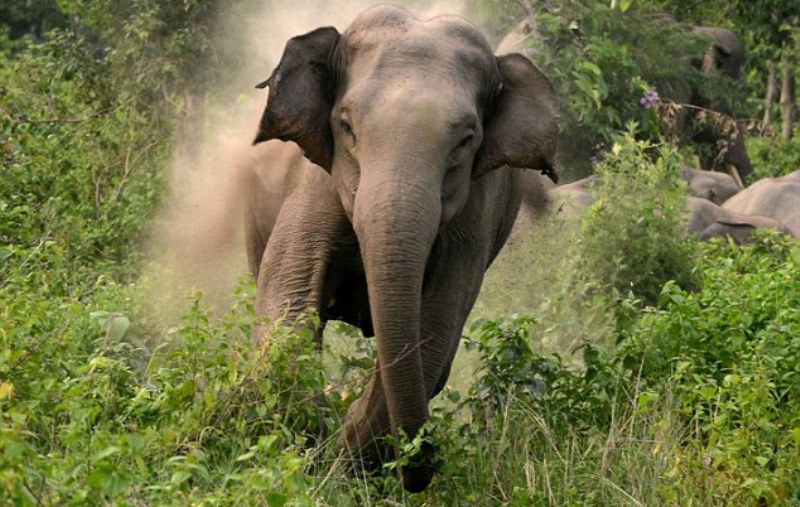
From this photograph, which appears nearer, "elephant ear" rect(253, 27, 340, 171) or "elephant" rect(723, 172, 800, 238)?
"elephant ear" rect(253, 27, 340, 171)

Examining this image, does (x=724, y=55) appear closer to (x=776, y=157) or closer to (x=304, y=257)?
(x=776, y=157)

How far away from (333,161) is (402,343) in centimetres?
88

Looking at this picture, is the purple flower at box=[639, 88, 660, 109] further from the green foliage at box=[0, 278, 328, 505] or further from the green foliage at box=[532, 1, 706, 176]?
the green foliage at box=[0, 278, 328, 505]

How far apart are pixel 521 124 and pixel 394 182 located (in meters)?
0.92

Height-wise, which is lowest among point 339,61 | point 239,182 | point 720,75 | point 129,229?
point 720,75

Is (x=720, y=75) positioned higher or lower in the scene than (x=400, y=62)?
lower

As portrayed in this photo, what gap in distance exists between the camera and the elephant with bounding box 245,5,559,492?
5945 millimetres

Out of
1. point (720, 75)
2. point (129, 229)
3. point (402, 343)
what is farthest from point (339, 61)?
point (720, 75)

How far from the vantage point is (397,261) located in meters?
5.87

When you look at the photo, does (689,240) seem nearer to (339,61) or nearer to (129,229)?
(129,229)

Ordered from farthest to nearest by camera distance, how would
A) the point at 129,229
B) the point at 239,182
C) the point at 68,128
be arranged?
the point at 68,128 < the point at 129,229 < the point at 239,182

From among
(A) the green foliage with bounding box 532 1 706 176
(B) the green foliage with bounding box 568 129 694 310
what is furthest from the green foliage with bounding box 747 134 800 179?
(B) the green foliage with bounding box 568 129 694 310

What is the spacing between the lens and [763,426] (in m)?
6.14

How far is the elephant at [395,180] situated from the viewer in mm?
5945
